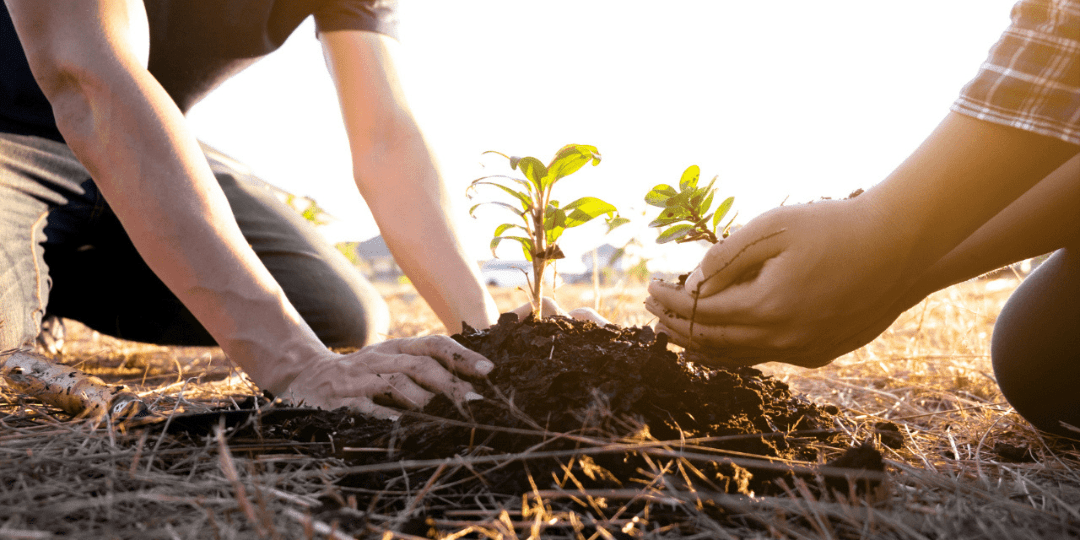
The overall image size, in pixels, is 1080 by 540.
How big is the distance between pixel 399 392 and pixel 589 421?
0.44 metres

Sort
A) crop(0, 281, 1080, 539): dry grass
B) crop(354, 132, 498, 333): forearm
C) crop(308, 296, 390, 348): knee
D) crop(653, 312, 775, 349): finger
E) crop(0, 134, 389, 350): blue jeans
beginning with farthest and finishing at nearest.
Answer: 1. crop(308, 296, 390, 348): knee
2. crop(0, 134, 389, 350): blue jeans
3. crop(354, 132, 498, 333): forearm
4. crop(653, 312, 775, 349): finger
5. crop(0, 281, 1080, 539): dry grass

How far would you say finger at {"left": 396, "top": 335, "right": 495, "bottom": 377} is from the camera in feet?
3.82

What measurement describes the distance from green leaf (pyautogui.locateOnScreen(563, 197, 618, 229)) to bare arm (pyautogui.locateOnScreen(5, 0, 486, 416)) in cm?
57

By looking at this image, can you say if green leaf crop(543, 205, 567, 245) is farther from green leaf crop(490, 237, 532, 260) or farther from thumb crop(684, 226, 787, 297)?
thumb crop(684, 226, 787, 297)

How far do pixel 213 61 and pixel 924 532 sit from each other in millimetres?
2969

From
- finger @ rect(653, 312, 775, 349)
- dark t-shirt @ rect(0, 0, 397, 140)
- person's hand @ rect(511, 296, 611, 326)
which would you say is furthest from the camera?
dark t-shirt @ rect(0, 0, 397, 140)

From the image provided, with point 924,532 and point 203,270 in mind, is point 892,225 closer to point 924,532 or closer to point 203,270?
point 924,532

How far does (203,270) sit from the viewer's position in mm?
1396

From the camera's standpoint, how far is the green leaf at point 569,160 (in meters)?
1.35

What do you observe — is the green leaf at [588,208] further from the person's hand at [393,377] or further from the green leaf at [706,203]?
the person's hand at [393,377]

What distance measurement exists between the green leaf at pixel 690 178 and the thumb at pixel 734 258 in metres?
0.25

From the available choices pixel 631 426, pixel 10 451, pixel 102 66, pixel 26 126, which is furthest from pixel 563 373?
pixel 26 126

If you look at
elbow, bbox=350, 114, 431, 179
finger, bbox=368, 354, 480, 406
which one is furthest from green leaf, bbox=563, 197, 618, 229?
elbow, bbox=350, 114, 431, 179

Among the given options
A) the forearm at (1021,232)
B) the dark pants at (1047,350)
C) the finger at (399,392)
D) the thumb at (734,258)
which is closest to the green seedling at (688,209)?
the thumb at (734,258)
